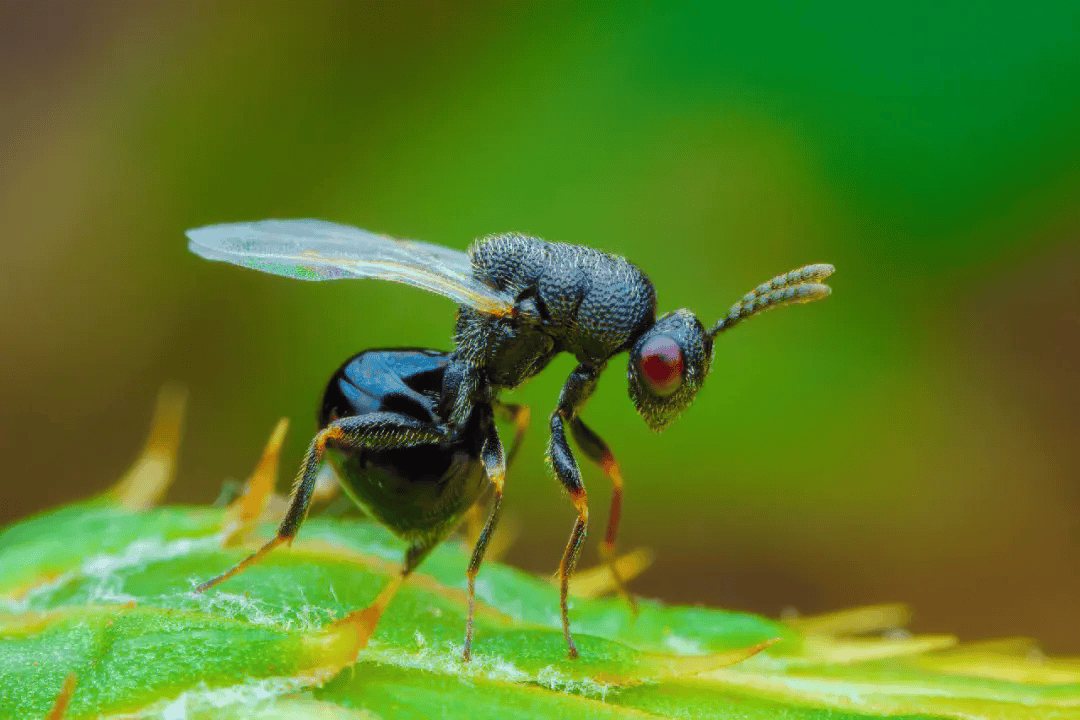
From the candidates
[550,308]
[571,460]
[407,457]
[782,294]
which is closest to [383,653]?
[407,457]

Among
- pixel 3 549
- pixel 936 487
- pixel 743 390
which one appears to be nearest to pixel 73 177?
pixel 743 390

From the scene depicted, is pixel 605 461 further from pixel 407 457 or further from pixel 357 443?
pixel 357 443

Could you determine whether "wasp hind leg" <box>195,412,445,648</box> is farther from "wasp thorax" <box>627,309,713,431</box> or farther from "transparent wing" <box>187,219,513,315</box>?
"wasp thorax" <box>627,309,713,431</box>

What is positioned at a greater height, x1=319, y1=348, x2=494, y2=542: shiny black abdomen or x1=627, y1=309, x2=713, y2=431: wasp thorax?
x1=627, y1=309, x2=713, y2=431: wasp thorax

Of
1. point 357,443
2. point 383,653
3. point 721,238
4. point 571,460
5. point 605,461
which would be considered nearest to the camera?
point 383,653

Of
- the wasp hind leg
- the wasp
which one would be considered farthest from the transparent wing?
the wasp hind leg

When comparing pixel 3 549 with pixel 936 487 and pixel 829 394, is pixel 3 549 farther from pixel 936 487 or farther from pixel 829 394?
pixel 936 487

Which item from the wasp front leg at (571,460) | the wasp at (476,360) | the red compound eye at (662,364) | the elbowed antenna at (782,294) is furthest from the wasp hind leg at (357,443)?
the elbowed antenna at (782,294)
